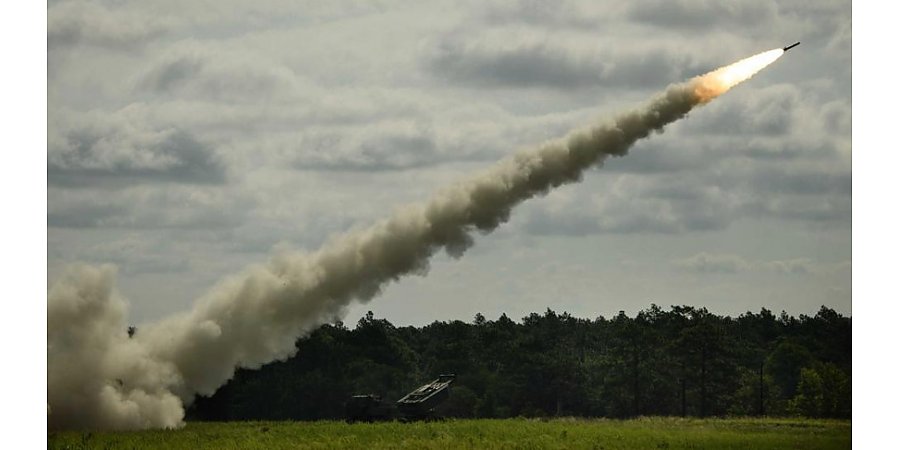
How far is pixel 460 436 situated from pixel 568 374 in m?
34.6

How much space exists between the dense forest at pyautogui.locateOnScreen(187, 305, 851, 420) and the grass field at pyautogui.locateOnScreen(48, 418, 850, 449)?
13.1 meters

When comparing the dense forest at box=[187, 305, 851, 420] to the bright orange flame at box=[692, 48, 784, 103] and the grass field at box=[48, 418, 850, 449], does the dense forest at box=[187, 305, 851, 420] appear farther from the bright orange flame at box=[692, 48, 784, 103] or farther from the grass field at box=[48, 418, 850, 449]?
the bright orange flame at box=[692, 48, 784, 103]

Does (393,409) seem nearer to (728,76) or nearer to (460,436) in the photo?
(460,436)

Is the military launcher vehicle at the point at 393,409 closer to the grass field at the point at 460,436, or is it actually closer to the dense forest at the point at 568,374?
the grass field at the point at 460,436

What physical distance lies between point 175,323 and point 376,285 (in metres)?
7.60

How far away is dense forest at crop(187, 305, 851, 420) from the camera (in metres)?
78.1

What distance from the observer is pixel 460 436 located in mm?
53906

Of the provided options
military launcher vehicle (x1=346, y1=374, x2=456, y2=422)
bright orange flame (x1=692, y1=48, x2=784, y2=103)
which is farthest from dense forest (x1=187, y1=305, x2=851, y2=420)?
bright orange flame (x1=692, y1=48, x2=784, y2=103)

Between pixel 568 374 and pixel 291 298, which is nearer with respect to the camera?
pixel 291 298

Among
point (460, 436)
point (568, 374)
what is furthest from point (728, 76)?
point (568, 374)

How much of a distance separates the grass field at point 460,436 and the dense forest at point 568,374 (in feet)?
42.9

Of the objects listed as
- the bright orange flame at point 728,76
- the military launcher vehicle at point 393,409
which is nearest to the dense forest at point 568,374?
the military launcher vehicle at point 393,409

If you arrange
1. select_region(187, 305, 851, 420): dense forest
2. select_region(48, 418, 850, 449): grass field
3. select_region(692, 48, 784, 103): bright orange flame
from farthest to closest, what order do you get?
select_region(187, 305, 851, 420): dense forest, select_region(692, 48, 784, 103): bright orange flame, select_region(48, 418, 850, 449): grass field

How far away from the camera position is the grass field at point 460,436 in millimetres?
52469
